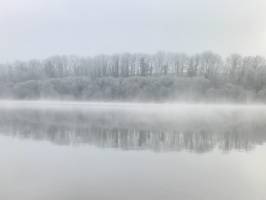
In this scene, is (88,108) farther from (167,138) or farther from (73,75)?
(167,138)

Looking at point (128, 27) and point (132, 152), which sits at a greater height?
point (128, 27)

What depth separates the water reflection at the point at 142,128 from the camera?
136cm

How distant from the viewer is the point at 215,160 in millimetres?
1347

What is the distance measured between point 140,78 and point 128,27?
29 cm

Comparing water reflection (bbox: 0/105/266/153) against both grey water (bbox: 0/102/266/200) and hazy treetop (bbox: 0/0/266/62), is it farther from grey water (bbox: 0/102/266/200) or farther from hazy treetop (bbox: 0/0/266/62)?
hazy treetop (bbox: 0/0/266/62)

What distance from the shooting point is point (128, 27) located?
1451mm

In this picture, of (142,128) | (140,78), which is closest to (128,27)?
(140,78)

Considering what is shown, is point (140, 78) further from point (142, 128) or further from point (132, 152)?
point (132, 152)

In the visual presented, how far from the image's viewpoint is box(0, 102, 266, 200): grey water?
4.32 ft

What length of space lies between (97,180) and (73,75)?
0.58 m

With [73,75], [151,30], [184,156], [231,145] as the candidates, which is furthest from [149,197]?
[151,30]

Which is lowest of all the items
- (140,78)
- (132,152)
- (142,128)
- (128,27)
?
Result: (132,152)

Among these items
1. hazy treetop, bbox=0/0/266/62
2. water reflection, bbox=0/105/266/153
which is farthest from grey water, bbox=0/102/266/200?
hazy treetop, bbox=0/0/266/62

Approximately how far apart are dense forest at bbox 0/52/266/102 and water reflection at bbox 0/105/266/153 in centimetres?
8
